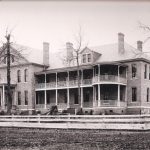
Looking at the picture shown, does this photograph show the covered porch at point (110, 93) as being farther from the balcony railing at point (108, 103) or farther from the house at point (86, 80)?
the balcony railing at point (108, 103)

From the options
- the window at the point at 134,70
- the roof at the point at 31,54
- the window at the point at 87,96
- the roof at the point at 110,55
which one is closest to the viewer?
the window at the point at 134,70

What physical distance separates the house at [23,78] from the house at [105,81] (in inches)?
25.4

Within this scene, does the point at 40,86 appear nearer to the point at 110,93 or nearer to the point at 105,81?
the point at 110,93

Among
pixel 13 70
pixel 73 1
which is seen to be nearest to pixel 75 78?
pixel 13 70

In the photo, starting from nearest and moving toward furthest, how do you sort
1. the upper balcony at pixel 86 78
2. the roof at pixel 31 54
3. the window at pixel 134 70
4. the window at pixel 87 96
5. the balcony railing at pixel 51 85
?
1. the upper balcony at pixel 86 78
2. the window at pixel 134 70
3. the window at pixel 87 96
4. the balcony railing at pixel 51 85
5. the roof at pixel 31 54

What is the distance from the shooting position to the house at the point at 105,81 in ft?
79.8

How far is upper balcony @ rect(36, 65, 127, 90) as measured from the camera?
24.5 meters

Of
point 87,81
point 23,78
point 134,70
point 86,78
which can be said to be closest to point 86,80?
point 87,81

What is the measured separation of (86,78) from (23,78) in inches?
222

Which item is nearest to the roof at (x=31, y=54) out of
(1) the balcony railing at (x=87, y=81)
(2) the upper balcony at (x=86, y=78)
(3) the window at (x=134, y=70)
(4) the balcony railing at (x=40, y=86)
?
(2) the upper balcony at (x=86, y=78)

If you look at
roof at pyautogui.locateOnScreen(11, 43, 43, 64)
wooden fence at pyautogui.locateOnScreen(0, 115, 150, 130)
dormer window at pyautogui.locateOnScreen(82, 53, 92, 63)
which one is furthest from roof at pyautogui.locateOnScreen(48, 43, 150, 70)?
wooden fence at pyautogui.locateOnScreen(0, 115, 150, 130)

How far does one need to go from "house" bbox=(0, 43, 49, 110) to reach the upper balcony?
854 millimetres

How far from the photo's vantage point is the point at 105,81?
24297mm

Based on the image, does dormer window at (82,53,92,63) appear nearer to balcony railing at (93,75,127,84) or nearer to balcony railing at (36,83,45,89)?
balcony railing at (93,75,127,84)
